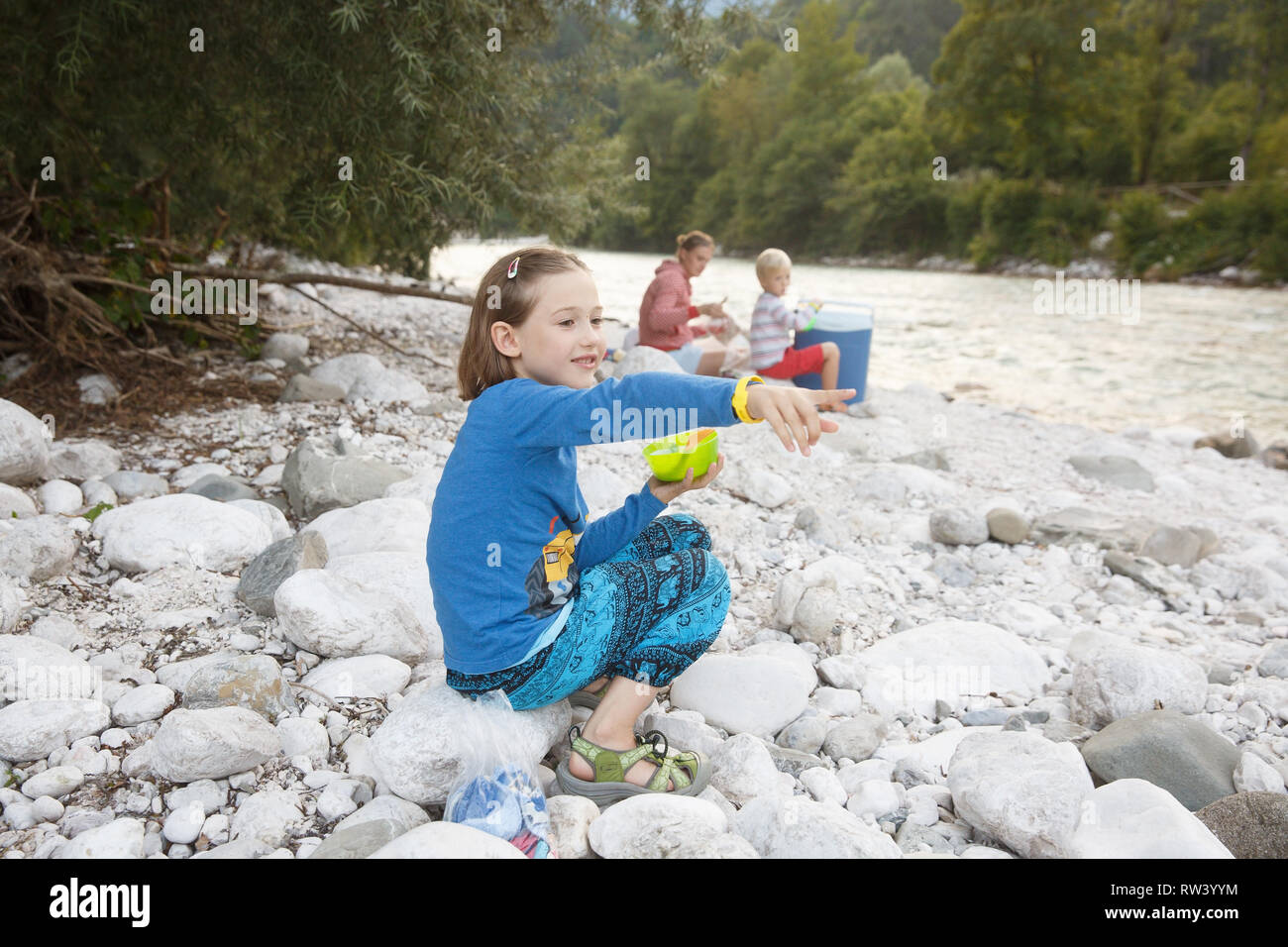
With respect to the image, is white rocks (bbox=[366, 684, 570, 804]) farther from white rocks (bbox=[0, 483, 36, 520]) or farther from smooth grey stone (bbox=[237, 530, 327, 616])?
white rocks (bbox=[0, 483, 36, 520])

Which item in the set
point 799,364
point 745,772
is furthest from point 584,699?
point 799,364

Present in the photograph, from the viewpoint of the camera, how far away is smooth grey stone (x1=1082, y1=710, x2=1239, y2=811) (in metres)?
1.96

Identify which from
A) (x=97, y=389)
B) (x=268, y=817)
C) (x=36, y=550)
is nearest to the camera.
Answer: (x=268, y=817)

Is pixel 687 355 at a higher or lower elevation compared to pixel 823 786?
higher

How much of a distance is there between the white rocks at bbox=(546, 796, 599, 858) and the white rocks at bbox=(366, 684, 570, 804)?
→ 175mm

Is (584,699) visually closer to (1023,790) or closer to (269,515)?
(1023,790)

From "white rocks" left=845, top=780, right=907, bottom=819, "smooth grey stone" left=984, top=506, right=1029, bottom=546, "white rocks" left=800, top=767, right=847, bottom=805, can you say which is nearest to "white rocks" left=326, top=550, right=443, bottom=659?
"white rocks" left=800, top=767, right=847, bottom=805

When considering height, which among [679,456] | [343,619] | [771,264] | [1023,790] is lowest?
[1023,790]

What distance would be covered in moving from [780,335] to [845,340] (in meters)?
0.45

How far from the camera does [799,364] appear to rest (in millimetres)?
5598

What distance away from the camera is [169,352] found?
4867mm

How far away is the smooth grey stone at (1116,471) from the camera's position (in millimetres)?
4887

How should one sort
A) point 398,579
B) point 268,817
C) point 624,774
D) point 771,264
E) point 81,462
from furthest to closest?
point 771,264 → point 81,462 → point 398,579 → point 624,774 → point 268,817

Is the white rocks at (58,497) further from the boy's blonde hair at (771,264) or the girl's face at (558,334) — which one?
the boy's blonde hair at (771,264)
